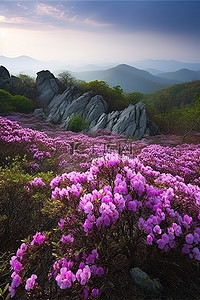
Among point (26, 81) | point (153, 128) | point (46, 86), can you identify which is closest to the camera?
point (153, 128)

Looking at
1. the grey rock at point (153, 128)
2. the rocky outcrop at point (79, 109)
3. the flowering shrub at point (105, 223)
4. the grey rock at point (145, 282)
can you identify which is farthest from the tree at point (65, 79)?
the grey rock at point (145, 282)

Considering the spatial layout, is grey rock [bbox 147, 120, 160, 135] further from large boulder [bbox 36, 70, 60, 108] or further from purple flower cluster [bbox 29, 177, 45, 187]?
purple flower cluster [bbox 29, 177, 45, 187]

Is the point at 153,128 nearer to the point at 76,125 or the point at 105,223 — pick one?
the point at 76,125

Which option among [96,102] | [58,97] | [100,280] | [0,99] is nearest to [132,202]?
[100,280]

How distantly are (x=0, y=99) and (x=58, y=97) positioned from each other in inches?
435

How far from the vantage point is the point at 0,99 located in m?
39.6

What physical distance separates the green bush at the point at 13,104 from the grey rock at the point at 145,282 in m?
39.2

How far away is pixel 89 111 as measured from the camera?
39.5m

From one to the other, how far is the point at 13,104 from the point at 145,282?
140 ft

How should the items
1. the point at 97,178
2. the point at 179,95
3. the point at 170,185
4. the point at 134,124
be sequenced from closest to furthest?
the point at 97,178 < the point at 170,185 < the point at 134,124 < the point at 179,95

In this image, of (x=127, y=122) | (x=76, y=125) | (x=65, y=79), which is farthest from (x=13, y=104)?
(x=127, y=122)

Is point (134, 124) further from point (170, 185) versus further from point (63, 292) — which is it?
point (63, 292)

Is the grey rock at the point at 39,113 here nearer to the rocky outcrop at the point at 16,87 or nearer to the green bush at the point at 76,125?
the rocky outcrop at the point at 16,87

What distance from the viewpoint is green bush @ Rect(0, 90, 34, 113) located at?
3872 cm
